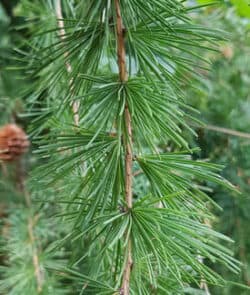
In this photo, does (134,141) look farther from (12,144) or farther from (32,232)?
(32,232)

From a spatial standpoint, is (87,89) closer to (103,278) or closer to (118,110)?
(118,110)

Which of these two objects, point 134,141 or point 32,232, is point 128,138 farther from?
point 32,232

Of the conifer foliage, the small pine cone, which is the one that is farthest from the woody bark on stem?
the small pine cone

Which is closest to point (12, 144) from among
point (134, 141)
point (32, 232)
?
point (134, 141)

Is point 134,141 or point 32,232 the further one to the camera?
point 32,232

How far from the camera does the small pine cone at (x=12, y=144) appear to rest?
17.3 inches

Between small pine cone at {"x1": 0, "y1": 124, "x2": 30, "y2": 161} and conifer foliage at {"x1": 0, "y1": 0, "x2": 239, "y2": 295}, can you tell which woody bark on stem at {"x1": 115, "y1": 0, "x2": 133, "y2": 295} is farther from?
small pine cone at {"x1": 0, "y1": 124, "x2": 30, "y2": 161}

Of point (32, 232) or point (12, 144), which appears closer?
point (12, 144)

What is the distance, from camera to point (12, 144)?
45 centimetres

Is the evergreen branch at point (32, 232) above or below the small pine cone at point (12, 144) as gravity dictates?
below

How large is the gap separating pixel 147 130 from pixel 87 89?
0.21 feet

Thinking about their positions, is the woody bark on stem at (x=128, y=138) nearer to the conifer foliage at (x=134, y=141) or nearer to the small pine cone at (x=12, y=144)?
the conifer foliage at (x=134, y=141)

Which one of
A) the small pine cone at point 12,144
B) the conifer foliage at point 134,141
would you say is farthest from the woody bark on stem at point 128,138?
the small pine cone at point 12,144

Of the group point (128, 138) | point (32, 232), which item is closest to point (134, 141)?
point (128, 138)
